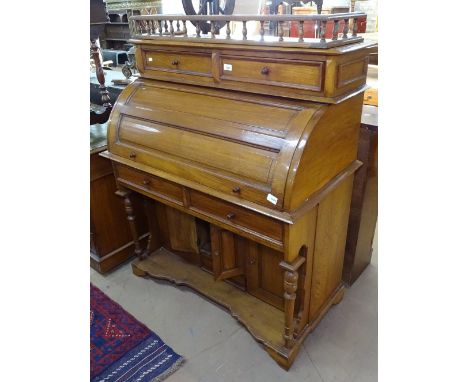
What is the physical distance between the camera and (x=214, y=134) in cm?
146

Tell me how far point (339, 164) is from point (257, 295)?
87 centimetres

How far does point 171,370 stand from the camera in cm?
172

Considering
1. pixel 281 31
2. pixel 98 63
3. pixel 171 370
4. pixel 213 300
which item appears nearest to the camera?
pixel 281 31

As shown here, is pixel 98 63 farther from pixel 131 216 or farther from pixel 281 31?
pixel 281 31

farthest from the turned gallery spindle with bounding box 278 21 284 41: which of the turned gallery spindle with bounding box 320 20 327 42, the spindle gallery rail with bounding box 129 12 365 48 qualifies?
the turned gallery spindle with bounding box 320 20 327 42

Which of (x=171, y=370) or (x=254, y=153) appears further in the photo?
(x=171, y=370)

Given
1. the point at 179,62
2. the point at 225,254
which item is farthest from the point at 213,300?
the point at 179,62

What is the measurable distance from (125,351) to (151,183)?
85 centimetres

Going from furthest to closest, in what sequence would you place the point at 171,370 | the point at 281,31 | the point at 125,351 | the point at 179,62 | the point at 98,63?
the point at 98,63 < the point at 125,351 < the point at 171,370 < the point at 179,62 < the point at 281,31

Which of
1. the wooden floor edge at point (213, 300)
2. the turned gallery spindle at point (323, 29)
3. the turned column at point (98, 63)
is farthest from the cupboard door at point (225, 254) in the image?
the turned column at point (98, 63)

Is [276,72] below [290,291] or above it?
above

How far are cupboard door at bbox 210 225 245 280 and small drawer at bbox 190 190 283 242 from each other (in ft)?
0.76

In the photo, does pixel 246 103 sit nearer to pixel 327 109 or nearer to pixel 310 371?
pixel 327 109

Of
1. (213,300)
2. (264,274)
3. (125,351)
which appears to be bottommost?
(125,351)
